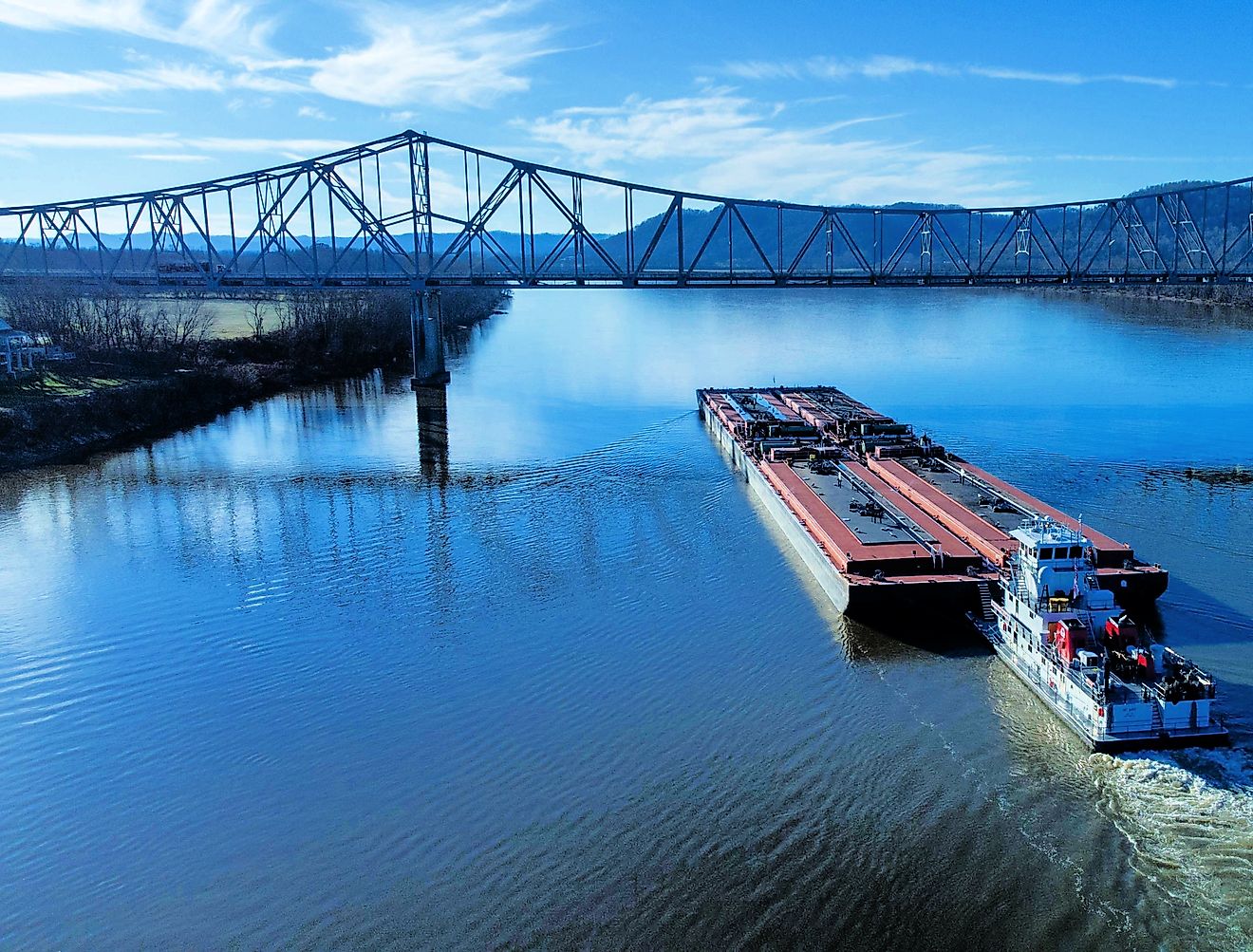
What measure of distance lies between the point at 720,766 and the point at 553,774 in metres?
3.22

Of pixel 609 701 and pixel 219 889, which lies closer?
pixel 219 889

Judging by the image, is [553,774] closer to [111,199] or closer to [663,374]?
[663,374]

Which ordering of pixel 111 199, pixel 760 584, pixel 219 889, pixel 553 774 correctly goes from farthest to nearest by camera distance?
1. pixel 111 199
2. pixel 760 584
3. pixel 553 774
4. pixel 219 889

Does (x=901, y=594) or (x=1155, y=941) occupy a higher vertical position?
(x=901, y=594)

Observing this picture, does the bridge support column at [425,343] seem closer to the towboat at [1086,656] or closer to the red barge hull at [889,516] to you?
the red barge hull at [889,516]

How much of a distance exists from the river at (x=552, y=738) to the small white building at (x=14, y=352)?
15561 millimetres

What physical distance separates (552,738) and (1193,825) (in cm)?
1175

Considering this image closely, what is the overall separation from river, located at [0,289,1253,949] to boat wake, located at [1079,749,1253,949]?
0.21 feet

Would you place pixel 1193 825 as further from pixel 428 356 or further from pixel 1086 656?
pixel 428 356

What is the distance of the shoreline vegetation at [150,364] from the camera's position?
5112 cm

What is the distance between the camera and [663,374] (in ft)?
269

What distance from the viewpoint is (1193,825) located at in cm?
1722

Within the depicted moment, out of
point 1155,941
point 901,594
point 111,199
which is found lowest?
point 1155,941

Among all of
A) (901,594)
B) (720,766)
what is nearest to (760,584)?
(901,594)
